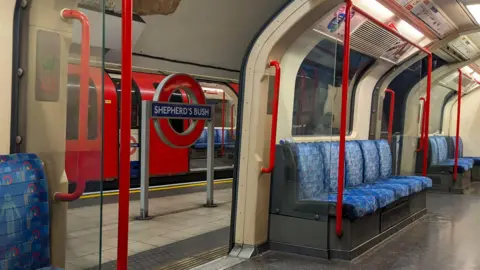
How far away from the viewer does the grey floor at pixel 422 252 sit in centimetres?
374

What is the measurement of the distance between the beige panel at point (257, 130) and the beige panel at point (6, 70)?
6.74 ft

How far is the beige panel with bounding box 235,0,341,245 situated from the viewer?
3.88m

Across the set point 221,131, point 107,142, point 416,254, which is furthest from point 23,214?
point 221,131

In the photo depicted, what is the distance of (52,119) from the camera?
2525 mm

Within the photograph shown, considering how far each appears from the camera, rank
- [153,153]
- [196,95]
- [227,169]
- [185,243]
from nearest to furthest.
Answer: [185,243] → [196,95] → [153,153] → [227,169]

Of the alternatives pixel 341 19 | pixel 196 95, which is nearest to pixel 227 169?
pixel 196 95

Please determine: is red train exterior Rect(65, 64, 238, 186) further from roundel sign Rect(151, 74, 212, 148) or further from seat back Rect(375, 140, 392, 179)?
seat back Rect(375, 140, 392, 179)

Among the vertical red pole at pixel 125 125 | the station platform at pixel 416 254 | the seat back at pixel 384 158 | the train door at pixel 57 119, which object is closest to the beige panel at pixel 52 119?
the train door at pixel 57 119

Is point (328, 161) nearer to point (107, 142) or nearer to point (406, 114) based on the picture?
point (406, 114)

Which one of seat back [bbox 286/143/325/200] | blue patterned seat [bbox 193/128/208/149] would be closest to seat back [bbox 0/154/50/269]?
seat back [bbox 286/143/325/200]

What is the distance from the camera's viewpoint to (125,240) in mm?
A: 2221

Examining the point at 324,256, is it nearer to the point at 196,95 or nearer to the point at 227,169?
the point at 196,95

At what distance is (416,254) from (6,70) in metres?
3.70

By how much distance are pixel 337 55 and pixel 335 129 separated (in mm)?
662
